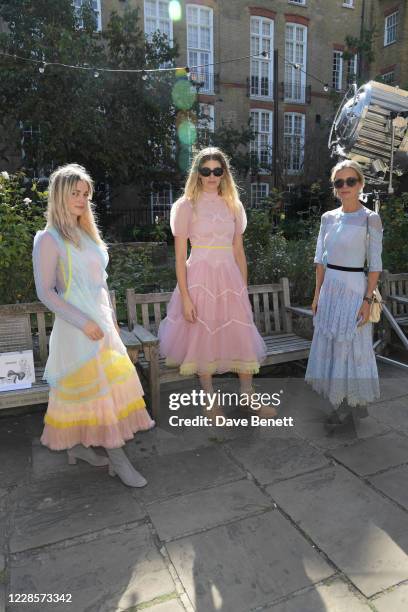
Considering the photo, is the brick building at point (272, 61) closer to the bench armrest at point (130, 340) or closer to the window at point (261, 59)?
the window at point (261, 59)

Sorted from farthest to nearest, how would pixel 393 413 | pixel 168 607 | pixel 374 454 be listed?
pixel 393 413, pixel 374 454, pixel 168 607

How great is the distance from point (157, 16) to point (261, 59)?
5.27m

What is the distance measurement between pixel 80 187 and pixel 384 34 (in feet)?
88.0

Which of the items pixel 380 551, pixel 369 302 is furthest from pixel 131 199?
pixel 380 551

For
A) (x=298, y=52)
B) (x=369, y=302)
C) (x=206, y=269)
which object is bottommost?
(x=369, y=302)

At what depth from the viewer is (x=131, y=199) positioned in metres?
19.5

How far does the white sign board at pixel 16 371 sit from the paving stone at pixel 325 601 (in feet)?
7.49

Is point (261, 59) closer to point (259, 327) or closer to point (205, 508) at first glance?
point (259, 327)

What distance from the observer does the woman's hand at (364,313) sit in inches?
129

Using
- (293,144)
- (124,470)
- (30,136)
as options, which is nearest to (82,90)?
(30,136)

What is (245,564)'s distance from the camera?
7.36 feet

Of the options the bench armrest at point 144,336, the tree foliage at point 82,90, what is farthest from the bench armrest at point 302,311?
the tree foliage at point 82,90

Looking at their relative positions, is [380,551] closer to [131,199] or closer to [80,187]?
[80,187]

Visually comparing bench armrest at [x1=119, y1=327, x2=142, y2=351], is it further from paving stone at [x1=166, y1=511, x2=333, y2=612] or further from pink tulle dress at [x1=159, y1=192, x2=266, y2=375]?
paving stone at [x1=166, y1=511, x2=333, y2=612]
